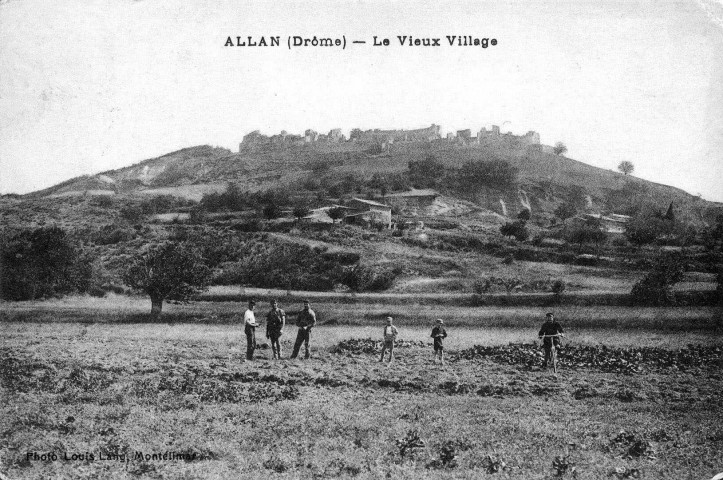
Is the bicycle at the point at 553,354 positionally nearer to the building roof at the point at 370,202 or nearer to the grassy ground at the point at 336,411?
the grassy ground at the point at 336,411

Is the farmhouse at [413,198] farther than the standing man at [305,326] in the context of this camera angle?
Yes

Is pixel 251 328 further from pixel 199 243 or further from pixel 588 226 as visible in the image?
pixel 588 226

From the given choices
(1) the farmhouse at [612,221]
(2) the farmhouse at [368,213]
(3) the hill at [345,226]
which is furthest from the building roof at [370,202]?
(1) the farmhouse at [612,221]

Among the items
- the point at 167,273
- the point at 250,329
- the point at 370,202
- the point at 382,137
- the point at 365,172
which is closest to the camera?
the point at 250,329

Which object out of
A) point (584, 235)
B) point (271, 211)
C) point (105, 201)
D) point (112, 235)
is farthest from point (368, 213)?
point (105, 201)

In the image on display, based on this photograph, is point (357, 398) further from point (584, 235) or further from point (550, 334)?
point (584, 235)

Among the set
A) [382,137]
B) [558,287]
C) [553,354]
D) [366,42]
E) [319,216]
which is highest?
[366,42]
